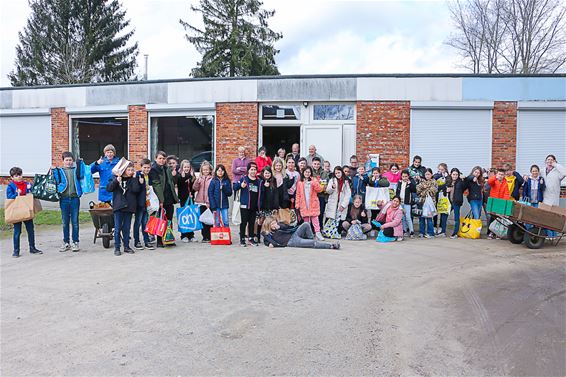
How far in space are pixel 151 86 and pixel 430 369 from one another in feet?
45.0

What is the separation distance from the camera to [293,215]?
33.3ft

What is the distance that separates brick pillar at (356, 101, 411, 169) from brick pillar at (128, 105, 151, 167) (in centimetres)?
696

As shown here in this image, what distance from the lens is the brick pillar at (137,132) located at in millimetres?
15891

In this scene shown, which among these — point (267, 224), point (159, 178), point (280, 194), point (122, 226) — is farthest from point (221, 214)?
point (122, 226)

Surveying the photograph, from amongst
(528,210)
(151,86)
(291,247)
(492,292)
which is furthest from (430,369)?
(151,86)

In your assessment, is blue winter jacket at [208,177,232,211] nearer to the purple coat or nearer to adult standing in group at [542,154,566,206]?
the purple coat

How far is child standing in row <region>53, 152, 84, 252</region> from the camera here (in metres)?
8.94

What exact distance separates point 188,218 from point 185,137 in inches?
250

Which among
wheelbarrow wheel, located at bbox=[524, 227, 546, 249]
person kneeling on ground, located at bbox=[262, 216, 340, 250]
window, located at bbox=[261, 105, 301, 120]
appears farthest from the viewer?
window, located at bbox=[261, 105, 301, 120]

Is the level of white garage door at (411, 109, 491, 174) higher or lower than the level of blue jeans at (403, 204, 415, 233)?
higher

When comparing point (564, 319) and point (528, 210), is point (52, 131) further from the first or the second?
point (564, 319)

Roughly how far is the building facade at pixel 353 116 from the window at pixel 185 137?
0.03 m

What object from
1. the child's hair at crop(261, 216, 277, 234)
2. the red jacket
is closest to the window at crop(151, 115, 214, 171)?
the child's hair at crop(261, 216, 277, 234)

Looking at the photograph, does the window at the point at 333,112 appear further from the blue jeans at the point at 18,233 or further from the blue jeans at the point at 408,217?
the blue jeans at the point at 18,233
